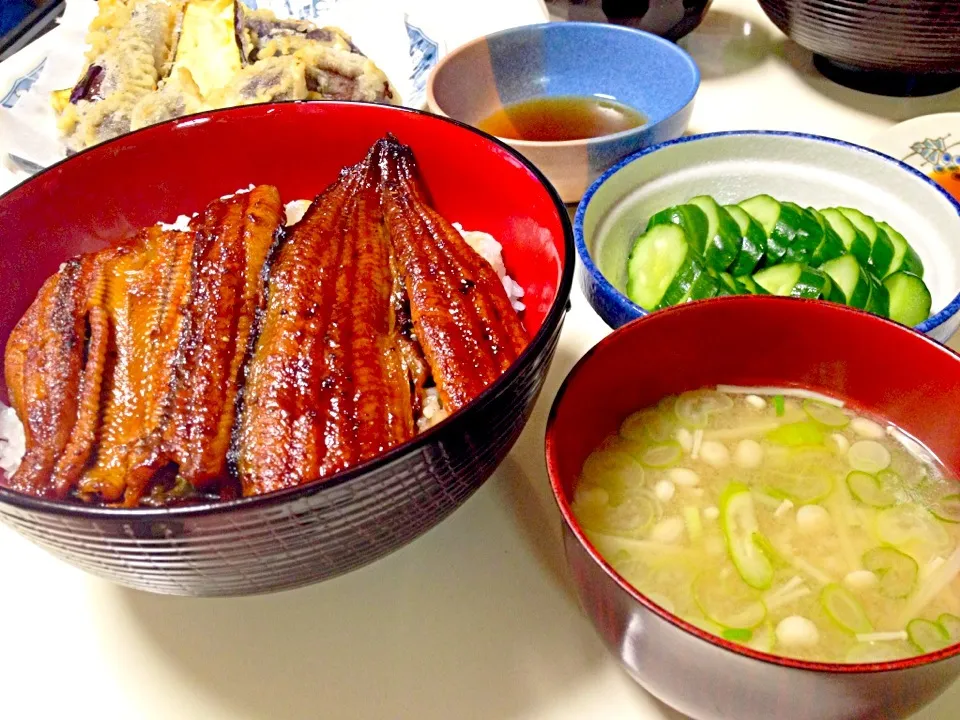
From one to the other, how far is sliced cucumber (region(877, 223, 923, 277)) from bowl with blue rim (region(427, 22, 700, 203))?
49 centimetres

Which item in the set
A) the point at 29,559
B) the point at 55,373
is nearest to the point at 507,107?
the point at 55,373

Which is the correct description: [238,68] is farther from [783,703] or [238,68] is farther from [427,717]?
[783,703]

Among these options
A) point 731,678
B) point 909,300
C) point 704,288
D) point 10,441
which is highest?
point 10,441

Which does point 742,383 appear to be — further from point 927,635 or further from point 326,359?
point 326,359

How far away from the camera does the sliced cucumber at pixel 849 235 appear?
3.90 feet

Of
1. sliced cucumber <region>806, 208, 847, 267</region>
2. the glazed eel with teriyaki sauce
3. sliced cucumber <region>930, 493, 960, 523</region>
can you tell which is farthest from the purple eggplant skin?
sliced cucumber <region>930, 493, 960, 523</region>

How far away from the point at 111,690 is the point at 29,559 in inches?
9.7

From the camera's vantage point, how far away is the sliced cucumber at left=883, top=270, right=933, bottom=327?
1084 mm

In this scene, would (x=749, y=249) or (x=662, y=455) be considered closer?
(x=662, y=455)

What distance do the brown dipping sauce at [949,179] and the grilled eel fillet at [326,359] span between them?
1115 millimetres

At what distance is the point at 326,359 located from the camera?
0.85 m

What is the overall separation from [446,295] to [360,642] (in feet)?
1.38

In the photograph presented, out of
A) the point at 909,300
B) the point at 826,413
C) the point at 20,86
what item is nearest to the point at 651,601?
the point at 826,413

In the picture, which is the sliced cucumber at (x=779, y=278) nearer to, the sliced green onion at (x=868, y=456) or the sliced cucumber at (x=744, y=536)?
the sliced green onion at (x=868, y=456)
